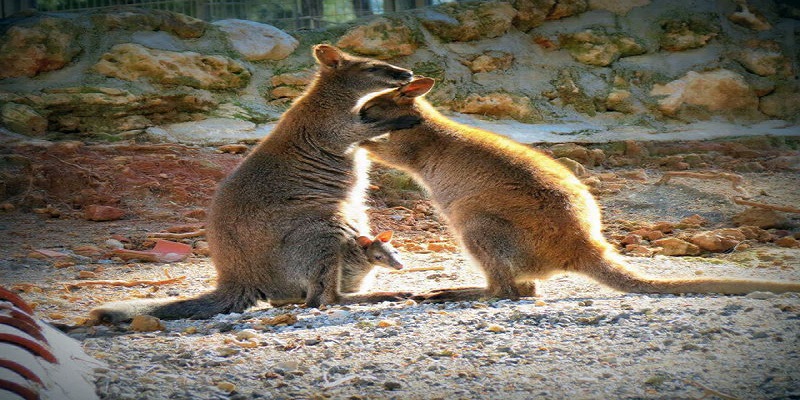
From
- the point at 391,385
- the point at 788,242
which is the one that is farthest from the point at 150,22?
the point at 391,385

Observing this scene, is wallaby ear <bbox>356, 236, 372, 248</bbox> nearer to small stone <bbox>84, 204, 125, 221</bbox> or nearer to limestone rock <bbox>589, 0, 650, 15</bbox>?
small stone <bbox>84, 204, 125, 221</bbox>

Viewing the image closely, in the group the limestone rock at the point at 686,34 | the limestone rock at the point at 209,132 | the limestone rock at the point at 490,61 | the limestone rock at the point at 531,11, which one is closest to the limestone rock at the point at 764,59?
the limestone rock at the point at 686,34

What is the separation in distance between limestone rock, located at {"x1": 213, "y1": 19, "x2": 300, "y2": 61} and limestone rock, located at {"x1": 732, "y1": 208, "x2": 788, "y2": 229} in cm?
499

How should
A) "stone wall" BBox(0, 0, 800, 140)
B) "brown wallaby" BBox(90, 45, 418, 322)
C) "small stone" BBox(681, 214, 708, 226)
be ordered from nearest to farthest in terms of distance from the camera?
1. "brown wallaby" BBox(90, 45, 418, 322)
2. "small stone" BBox(681, 214, 708, 226)
3. "stone wall" BBox(0, 0, 800, 140)

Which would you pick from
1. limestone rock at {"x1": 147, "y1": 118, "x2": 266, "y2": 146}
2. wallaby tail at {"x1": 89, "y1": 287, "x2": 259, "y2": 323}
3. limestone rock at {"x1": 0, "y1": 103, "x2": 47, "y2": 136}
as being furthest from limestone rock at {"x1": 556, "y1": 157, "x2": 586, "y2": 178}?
limestone rock at {"x1": 0, "y1": 103, "x2": 47, "y2": 136}

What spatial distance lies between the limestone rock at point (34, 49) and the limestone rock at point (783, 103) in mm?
7696

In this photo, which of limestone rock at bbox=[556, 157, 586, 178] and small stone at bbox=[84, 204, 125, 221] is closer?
small stone at bbox=[84, 204, 125, 221]

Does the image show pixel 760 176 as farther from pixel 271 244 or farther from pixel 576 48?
pixel 271 244

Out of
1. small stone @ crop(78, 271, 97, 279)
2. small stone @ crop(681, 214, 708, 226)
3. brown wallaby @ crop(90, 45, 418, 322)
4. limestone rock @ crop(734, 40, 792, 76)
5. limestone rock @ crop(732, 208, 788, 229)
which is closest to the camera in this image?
brown wallaby @ crop(90, 45, 418, 322)

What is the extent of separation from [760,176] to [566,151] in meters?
1.98

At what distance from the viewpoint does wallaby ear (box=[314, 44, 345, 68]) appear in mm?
7031

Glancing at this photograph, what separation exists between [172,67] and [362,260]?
13.9 ft

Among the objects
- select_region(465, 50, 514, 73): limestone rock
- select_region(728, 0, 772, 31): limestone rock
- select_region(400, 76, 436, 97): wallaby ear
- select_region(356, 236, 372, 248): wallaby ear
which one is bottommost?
select_region(356, 236, 372, 248): wallaby ear

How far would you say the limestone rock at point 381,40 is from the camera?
31.5 ft
